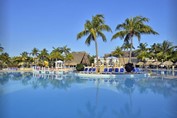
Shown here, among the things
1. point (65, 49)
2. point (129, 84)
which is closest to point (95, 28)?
point (129, 84)

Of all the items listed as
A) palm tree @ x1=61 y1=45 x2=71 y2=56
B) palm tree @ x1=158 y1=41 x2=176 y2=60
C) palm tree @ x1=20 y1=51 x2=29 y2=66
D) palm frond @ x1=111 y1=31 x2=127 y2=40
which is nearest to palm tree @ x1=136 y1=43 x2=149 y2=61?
palm tree @ x1=158 y1=41 x2=176 y2=60

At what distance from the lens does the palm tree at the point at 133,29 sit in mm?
22922

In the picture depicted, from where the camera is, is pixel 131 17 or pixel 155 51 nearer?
pixel 131 17

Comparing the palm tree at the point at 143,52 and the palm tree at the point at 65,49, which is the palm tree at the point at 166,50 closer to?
the palm tree at the point at 143,52

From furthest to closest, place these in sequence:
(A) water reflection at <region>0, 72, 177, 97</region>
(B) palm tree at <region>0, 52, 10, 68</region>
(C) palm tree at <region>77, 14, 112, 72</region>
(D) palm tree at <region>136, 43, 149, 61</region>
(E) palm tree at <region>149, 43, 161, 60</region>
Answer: (B) palm tree at <region>0, 52, 10, 68</region> < (D) palm tree at <region>136, 43, 149, 61</region> < (E) palm tree at <region>149, 43, 161, 60</region> < (C) palm tree at <region>77, 14, 112, 72</region> < (A) water reflection at <region>0, 72, 177, 97</region>

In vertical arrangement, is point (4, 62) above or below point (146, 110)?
above

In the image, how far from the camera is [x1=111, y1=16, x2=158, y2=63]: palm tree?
22922 millimetres

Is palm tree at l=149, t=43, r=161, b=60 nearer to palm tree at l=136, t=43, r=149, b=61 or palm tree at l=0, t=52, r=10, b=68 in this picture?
palm tree at l=136, t=43, r=149, b=61

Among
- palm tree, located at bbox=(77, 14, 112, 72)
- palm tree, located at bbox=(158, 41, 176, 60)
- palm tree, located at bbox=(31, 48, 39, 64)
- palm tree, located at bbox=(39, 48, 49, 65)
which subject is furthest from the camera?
palm tree, located at bbox=(31, 48, 39, 64)

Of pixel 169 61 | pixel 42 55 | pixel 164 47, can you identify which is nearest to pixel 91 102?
pixel 169 61

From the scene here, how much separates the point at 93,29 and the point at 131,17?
14.1ft

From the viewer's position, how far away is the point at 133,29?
75.9ft

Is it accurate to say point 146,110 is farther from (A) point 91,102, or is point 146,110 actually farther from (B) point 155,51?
(B) point 155,51

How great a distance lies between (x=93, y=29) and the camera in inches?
904
